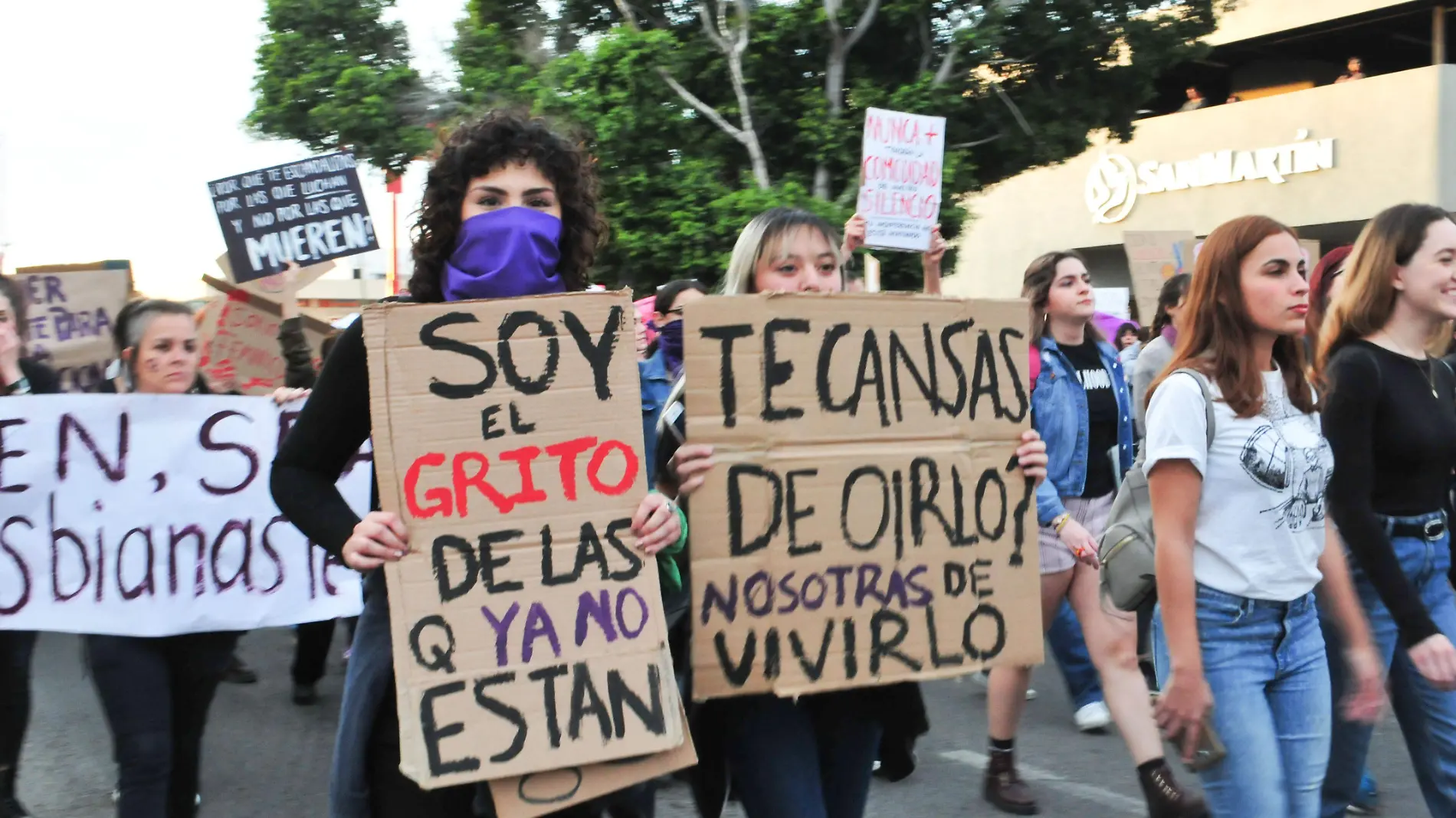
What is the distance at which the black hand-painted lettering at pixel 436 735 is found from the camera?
220cm

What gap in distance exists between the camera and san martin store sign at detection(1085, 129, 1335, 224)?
1894cm

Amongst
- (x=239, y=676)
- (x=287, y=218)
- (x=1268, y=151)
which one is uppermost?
(x=1268, y=151)

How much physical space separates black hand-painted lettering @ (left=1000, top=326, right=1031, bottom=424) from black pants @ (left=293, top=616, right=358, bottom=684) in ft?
14.6

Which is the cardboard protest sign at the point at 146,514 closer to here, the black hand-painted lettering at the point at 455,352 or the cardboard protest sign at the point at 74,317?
the black hand-painted lettering at the point at 455,352

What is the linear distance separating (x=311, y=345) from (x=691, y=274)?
6.67 metres

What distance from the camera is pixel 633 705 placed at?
7.55 ft

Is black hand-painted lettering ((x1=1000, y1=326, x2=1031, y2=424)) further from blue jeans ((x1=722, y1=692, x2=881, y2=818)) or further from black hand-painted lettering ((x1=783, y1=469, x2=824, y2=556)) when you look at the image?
blue jeans ((x1=722, y1=692, x2=881, y2=818))

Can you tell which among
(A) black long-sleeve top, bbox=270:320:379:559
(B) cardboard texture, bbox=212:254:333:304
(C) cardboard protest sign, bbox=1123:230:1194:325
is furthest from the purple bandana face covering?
(C) cardboard protest sign, bbox=1123:230:1194:325

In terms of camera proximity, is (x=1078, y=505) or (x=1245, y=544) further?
(x=1078, y=505)

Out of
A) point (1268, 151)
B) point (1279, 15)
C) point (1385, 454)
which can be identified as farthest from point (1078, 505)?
point (1279, 15)

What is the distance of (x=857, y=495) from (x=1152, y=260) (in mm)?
8129

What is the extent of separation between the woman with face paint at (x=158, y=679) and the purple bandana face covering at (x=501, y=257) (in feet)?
6.10

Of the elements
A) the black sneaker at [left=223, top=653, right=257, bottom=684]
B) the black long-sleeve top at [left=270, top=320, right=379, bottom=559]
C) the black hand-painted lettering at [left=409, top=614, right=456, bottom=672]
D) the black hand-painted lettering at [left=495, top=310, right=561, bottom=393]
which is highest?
the black hand-painted lettering at [left=495, top=310, right=561, bottom=393]

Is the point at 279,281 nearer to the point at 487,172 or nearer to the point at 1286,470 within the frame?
the point at 487,172
